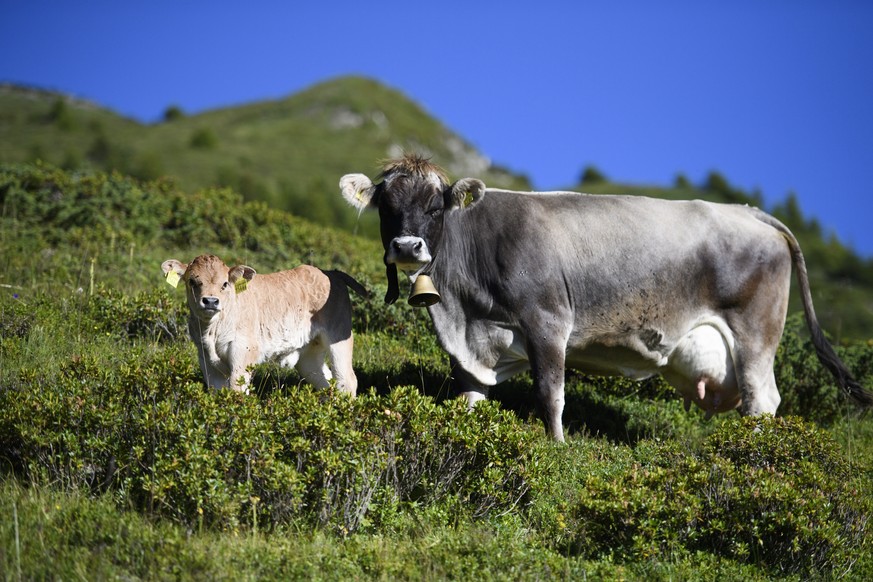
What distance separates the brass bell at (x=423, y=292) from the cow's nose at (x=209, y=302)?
2.15m

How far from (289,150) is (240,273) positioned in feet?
252

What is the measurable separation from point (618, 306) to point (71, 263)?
27.2ft

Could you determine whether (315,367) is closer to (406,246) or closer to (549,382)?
(406,246)

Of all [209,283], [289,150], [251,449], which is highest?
[289,150]

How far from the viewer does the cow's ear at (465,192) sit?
31.8ft

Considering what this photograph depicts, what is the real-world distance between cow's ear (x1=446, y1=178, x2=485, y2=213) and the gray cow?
15mm

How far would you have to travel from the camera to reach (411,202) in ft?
31.2

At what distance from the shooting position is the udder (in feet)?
35.5

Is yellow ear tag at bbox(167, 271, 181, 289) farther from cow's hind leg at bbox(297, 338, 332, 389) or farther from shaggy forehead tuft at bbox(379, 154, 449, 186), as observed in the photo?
shaggy forehead tuft at bbox(379, 154, 449, 186)

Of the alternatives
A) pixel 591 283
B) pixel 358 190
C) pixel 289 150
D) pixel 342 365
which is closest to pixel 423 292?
pixel 342 365

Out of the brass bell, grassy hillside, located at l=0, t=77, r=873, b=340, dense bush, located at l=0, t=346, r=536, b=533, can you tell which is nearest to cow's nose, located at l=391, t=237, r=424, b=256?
the brass bell

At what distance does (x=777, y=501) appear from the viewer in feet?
25.8

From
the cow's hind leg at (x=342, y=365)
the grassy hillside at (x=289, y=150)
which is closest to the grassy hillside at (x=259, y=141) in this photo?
the grassy hillside at (x=289, y=150)

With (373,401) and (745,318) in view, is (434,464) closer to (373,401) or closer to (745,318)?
(373,401)
